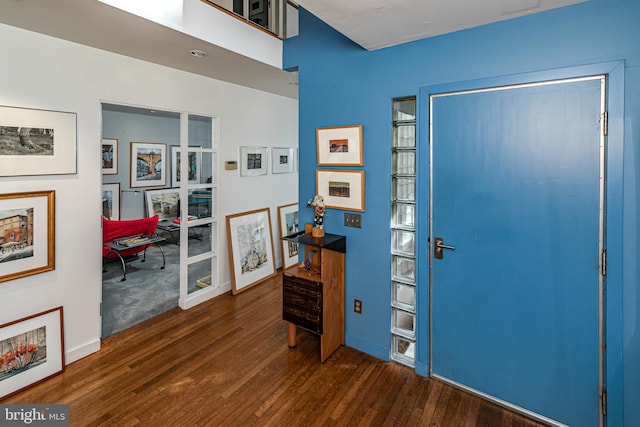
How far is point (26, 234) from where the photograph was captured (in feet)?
8.07

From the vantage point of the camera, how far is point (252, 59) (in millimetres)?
3096

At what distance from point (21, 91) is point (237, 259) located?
2.60m

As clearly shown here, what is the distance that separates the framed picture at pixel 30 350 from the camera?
233 cm

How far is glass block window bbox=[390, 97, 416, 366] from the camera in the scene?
2.62 metres

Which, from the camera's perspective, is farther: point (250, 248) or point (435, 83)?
point (250, 248)

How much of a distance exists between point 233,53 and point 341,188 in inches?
61.0

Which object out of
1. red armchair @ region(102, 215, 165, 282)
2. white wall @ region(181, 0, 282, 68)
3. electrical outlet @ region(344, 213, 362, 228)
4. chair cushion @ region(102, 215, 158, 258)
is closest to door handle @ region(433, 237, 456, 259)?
electrical outlet @ region(344, 213, 362, 228)

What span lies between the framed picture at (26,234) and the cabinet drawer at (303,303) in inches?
74.6

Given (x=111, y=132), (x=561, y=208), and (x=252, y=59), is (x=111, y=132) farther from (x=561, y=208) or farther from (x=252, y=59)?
(x=561, y=208)

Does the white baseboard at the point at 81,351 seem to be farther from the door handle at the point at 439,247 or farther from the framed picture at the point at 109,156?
the framed picture at the point at 109,156

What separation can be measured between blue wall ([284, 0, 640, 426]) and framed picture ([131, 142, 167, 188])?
14.9 ft

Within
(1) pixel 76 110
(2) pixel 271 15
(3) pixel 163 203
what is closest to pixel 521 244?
(2) pixel 271 15

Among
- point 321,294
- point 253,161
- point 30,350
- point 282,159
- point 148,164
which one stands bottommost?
point 30,350

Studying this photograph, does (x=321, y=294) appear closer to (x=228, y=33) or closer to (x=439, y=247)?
(x=439, y=247)
